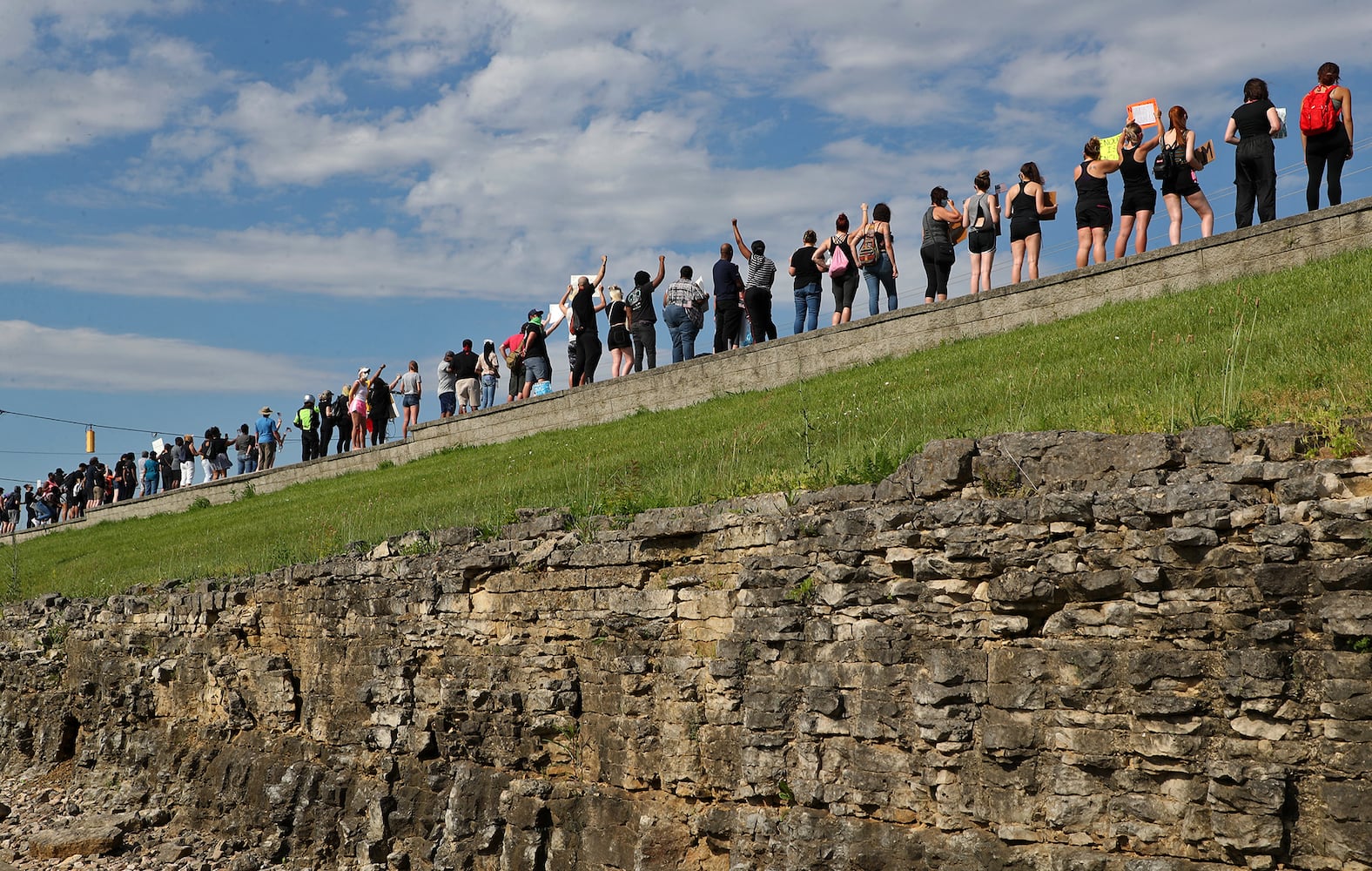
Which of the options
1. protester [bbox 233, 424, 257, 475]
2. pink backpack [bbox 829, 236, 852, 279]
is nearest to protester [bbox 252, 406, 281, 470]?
protester [bbox 233, 424, 257, 475]

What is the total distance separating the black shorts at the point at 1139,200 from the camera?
14.3 meters

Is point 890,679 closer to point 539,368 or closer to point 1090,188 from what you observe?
point 1090,188

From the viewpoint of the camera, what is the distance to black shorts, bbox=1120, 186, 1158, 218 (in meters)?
14.3

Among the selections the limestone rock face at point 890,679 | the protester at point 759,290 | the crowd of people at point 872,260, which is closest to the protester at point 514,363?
the crowd of people at point 872,260

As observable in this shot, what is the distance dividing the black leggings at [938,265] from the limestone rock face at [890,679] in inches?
317

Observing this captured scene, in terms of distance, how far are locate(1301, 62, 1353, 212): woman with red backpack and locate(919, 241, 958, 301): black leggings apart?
14.5ft

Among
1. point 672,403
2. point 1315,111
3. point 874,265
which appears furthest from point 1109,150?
point 672,403

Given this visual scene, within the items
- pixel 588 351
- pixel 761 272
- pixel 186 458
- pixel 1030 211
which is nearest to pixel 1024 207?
pixel 1030 211

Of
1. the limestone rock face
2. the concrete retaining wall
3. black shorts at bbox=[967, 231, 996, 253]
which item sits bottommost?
the limestone rock face

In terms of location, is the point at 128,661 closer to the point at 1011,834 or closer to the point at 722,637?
the point at 722,637

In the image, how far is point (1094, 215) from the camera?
14648mm

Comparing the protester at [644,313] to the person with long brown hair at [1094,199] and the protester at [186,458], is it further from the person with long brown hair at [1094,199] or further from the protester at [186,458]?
the protester at [186,458]

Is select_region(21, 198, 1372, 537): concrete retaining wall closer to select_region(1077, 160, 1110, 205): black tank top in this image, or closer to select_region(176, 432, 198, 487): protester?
select_region(1077, 160, 1110, 205): black tank top

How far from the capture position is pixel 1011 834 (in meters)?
6.83
